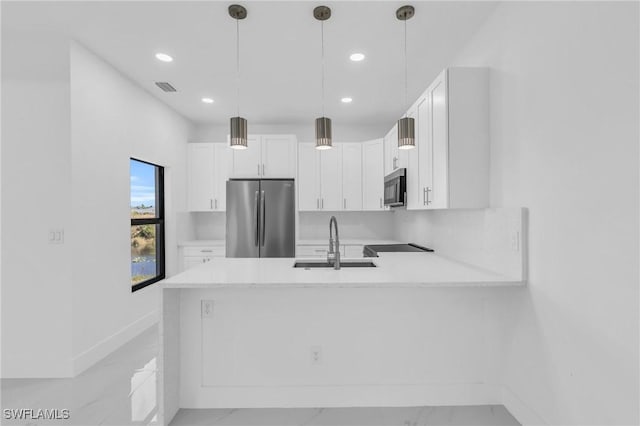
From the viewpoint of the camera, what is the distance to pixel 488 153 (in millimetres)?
2252

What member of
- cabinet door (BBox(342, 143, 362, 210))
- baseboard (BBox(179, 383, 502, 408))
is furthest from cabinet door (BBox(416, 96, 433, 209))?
cabinet door (BBox(342, 143, 362, 210))

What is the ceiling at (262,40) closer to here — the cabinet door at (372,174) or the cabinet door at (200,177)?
the cabinet door at (372,174)

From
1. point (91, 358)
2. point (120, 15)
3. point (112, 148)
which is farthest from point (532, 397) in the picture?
point (112, 148)

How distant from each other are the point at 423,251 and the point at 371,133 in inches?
92.3

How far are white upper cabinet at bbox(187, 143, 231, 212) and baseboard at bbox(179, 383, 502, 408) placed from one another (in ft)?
9.80

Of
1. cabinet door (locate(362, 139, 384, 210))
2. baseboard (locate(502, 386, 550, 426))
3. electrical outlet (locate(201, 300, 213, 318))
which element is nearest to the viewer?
baseboard (locate(502, 386, 550, 426))

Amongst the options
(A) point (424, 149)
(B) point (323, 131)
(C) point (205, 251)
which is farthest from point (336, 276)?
(C) point (205, 251)

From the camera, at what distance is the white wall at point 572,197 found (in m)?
1.28

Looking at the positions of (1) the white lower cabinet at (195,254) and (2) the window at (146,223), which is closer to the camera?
(2) the window at (146,223)

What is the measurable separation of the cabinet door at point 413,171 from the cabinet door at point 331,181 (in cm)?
164

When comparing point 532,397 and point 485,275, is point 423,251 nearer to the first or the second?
point 485,275

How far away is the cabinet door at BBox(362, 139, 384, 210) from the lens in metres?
4.50

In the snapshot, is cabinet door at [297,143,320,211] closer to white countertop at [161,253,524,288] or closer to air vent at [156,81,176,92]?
air vent at [156,81,176,92]

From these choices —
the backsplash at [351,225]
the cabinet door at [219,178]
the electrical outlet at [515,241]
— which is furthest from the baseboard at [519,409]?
the cabinet door at [219,178]
